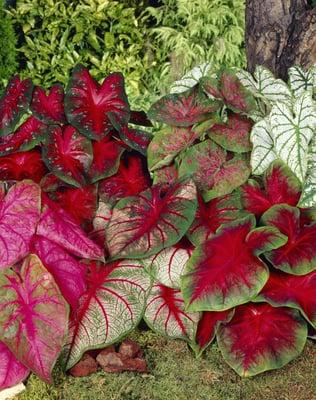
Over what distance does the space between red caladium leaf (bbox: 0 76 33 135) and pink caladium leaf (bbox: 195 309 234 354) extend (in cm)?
88

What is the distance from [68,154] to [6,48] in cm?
318

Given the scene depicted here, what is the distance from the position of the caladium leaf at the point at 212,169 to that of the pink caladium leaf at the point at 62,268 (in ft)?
1.54

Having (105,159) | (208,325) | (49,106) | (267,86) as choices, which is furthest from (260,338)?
(49,106)

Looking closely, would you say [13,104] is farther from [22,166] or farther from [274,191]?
[274,191]

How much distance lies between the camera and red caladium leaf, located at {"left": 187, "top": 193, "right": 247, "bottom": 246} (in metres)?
2.38

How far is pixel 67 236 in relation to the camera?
7.54 ft

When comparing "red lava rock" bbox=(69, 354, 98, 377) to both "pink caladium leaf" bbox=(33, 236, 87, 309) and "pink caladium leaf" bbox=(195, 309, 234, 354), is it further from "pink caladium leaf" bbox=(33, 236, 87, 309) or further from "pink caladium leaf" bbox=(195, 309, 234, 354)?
"pink caladium leaf" bbox=(195, 309, 234, 354)

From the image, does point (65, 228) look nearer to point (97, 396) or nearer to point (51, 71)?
point (97, 396)

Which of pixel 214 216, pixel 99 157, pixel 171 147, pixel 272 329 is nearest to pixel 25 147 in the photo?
pixel 99 157

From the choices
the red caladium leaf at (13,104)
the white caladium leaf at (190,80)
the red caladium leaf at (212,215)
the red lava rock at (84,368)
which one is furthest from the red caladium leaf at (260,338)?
the red caladium leaf at (13,104)

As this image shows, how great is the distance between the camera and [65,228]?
2.32 m

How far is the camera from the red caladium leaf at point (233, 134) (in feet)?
8.16

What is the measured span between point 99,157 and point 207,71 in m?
0.55

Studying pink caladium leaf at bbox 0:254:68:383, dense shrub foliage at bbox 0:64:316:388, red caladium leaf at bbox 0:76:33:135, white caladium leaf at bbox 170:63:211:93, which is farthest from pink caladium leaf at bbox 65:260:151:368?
white caladium leaf at bbox 170:63:211:93
